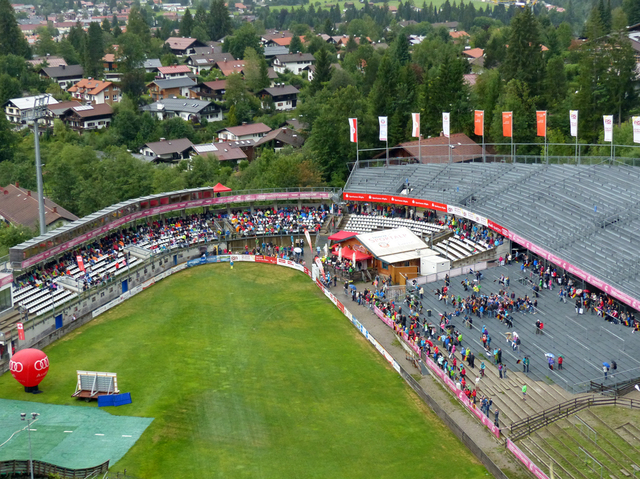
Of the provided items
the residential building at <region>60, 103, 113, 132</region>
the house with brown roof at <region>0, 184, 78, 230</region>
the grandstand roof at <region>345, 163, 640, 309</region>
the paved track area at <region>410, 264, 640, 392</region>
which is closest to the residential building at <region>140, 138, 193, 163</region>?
the residential building at <region>60, 103, 113, 132</region>

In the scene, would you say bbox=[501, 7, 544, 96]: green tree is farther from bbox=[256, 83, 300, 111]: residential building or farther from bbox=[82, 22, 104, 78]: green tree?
bbox=[82, 22, 104, 78]: green tree

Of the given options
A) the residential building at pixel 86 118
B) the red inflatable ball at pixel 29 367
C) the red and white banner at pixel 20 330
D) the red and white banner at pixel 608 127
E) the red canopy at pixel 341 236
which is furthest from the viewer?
the residential building at pixel 86 118

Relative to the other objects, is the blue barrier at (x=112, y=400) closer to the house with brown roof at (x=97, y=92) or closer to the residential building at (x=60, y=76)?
the house with brown roof at (x=97, y=92)

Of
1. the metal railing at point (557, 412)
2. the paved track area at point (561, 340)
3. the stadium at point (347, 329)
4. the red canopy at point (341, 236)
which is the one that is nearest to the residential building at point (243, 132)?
the stadium at point (347, 329)

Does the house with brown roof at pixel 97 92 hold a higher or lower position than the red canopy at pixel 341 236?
higher

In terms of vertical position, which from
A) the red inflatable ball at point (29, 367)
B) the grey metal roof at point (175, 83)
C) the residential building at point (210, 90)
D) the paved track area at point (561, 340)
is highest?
the grey metal roof at point (175, 83)

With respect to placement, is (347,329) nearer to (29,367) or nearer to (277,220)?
(29,367)

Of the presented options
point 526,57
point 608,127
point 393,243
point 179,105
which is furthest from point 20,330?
point 179,105
